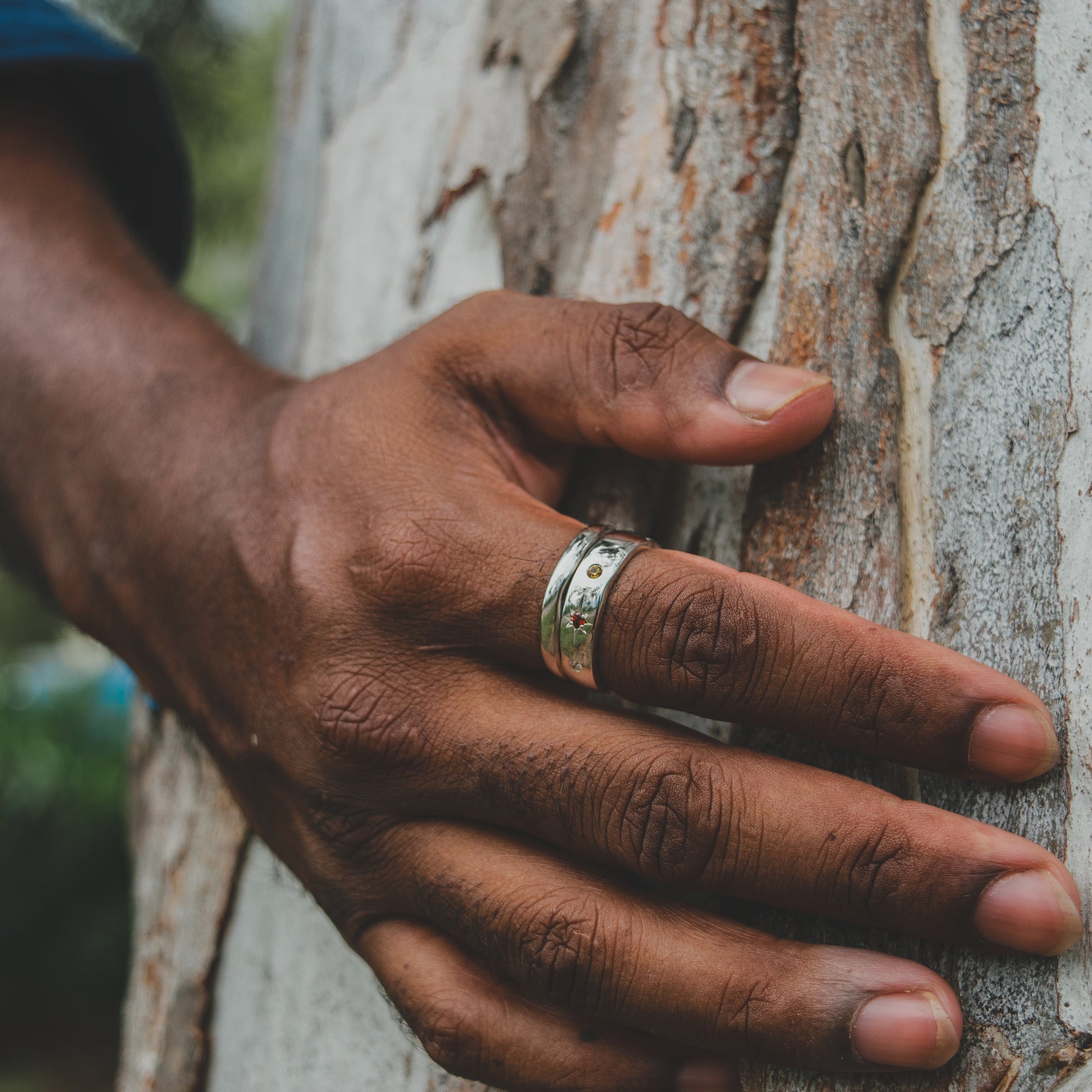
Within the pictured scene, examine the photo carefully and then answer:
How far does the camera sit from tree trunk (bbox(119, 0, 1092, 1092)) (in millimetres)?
794

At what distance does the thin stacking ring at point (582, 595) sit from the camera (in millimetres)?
817

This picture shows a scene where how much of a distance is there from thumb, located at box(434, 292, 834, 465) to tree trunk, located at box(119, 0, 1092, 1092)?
0.10 metres

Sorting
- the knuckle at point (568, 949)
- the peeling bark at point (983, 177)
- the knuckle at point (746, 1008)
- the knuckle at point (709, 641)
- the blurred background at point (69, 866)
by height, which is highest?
the peeling bark at point (983, 177)

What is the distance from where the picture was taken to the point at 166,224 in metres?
1.90

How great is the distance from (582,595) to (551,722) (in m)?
0.13

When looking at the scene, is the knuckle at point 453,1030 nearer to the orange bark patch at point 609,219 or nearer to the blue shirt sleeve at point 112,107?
the orange bark patch at point 609,219

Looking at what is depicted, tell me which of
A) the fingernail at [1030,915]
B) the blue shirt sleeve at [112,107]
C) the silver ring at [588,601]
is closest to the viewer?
the fingernail at [1030,915]

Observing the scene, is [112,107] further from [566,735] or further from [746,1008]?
[746,1008]

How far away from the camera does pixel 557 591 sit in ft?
→ 2.72

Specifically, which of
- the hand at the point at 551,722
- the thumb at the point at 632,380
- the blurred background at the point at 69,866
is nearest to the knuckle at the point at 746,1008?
the hand at the point at 551,722

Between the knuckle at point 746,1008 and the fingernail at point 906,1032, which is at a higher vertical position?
the fingernail at point 906,1032

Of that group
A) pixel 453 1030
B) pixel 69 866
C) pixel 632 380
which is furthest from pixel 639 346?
pixel 69 866

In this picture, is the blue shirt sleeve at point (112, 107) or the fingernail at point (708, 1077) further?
the blue shirt sleeve at point (112, 107)

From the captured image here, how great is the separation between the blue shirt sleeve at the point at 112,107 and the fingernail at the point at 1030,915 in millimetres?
1791
